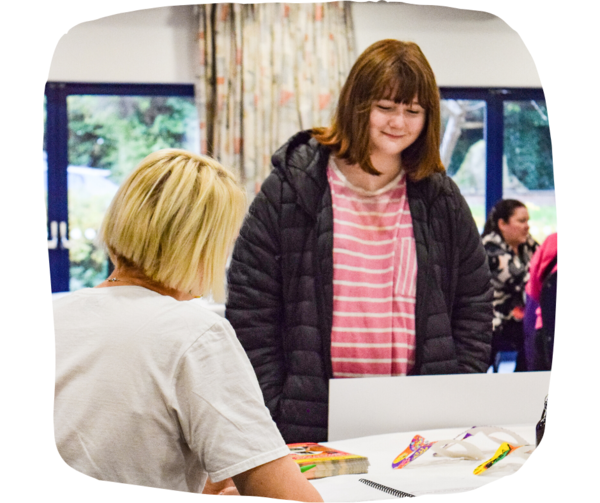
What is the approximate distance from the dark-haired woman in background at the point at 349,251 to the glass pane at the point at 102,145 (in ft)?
0.91

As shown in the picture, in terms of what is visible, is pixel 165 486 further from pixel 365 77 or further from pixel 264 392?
pixel 365 77

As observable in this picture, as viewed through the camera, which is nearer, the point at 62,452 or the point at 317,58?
the point at 62,452

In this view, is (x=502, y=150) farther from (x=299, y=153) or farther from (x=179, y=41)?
(x=179, y=41)

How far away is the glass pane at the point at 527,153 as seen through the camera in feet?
5.36

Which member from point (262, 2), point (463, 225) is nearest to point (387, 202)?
point (463, 225)

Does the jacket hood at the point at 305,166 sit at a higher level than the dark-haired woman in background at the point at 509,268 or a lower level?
higher

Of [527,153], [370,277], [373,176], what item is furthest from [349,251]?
[527,153]

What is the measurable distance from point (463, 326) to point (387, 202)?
37 cm

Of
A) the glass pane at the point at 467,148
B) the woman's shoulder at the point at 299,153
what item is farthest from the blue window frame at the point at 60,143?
the glass pane at the point at 467,148

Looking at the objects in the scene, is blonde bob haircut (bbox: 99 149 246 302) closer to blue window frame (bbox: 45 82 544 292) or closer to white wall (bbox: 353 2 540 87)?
blue window frame (bbox: 45 82 544 292)

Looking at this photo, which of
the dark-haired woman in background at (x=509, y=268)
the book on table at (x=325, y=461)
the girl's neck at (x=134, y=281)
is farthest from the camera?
the dark-haired woman in background at (x=509, y=268)

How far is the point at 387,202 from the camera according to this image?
1546 millimetres

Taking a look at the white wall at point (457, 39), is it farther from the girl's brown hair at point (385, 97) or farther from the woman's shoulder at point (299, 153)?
the woman's shoulder at point (299, 153)

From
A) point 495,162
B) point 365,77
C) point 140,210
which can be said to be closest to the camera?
point 140,210
